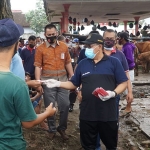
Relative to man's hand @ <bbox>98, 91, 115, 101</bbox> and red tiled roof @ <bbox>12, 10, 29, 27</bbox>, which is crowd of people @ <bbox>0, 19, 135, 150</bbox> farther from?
red tiled roof @ <bbox>12, 10, 29, 27</bbox>

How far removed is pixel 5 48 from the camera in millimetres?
2217

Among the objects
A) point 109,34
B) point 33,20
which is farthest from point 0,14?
point 33,20

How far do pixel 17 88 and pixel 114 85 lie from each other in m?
2.06

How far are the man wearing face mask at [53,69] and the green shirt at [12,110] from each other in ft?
10.3

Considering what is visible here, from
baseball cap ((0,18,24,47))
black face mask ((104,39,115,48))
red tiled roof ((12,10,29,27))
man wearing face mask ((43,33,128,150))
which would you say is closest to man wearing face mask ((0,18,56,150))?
baseball cap ((0,18,24,47))

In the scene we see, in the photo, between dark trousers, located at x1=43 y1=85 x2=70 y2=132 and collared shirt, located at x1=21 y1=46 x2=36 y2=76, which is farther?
collared shirt, located at x1=21 y1=46 x2=36 y2=76

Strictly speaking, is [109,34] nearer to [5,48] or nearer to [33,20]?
[5,48]

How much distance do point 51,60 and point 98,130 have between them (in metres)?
1.90

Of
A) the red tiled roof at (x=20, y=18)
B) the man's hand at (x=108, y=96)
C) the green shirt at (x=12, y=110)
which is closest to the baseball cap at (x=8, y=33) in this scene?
the green shirt at (x=12, y=110)

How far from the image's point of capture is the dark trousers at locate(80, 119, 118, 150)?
396cm

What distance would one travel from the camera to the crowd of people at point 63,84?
220cm

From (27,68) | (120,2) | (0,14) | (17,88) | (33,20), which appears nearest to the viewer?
(17,88)

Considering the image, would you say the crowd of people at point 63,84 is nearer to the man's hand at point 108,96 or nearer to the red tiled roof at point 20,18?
the man's hand at point 108,96

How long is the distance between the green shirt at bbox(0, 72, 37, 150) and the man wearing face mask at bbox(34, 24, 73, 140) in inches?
123
